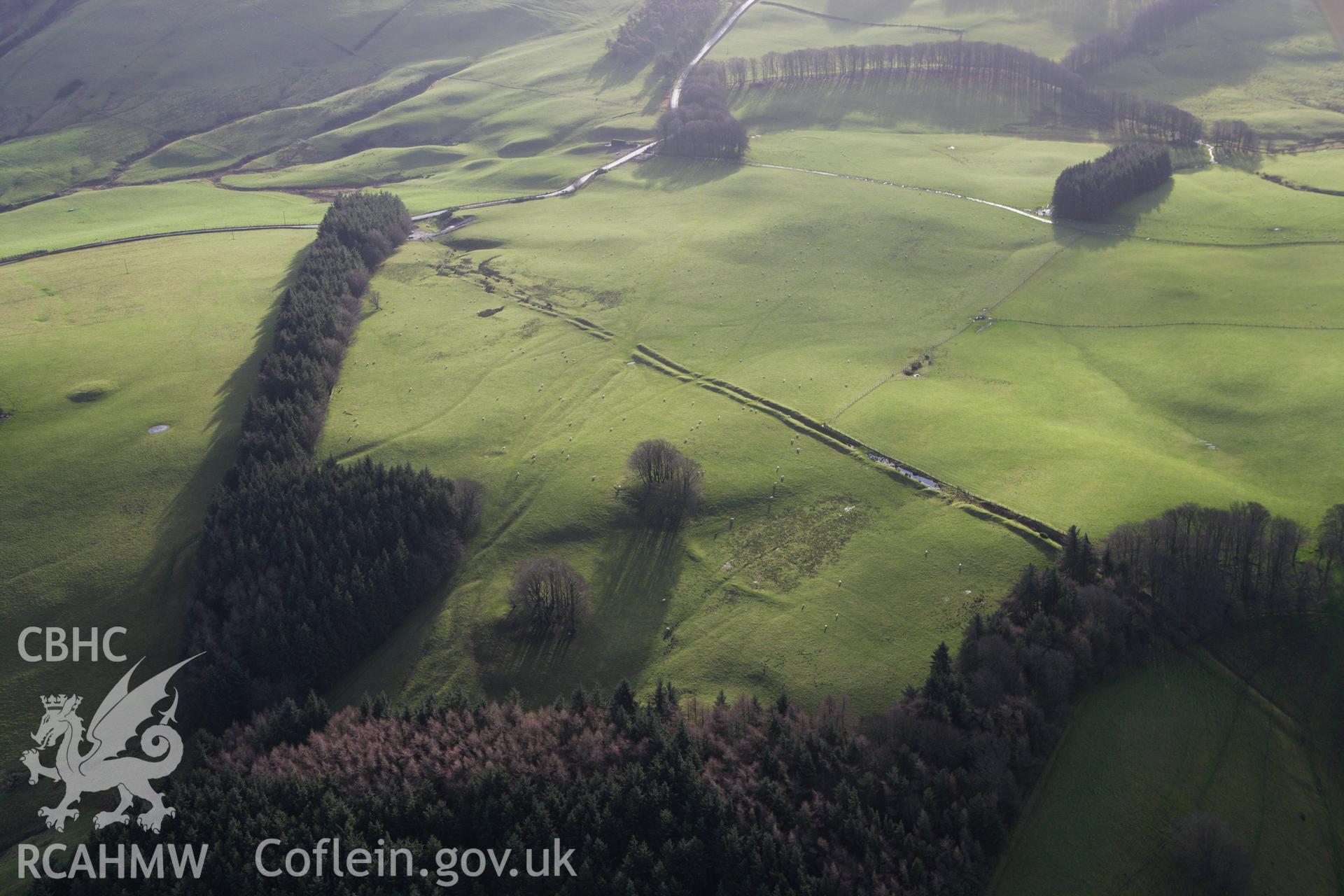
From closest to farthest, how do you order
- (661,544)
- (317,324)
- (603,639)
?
(603,639)
(661,544)
(317,324)

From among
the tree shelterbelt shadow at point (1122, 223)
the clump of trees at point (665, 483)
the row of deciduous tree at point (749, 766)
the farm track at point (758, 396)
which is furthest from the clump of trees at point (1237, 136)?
the clump of trees at point (665, 483)

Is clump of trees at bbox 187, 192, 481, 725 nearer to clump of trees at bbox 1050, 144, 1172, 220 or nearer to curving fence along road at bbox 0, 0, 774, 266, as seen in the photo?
curving fence along road at bbox 0, 0, 774, 266

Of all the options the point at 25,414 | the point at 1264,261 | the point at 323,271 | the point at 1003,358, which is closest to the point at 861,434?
the point at 1003,358

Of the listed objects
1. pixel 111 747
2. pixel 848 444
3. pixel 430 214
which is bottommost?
pixel 111 747

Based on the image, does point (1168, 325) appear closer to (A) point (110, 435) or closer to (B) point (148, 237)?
(A) point (110, 435)

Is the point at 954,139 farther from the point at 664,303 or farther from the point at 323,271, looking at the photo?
the point at 323,271

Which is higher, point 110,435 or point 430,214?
point 430,214

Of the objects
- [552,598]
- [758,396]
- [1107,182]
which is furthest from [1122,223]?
[552,598]
